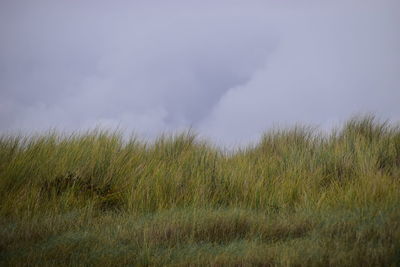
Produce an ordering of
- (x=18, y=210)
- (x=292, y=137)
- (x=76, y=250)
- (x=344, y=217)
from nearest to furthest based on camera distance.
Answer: (x=76, y=250), (x=344, y=217), (x=18, y=210), (x=292, y=137)

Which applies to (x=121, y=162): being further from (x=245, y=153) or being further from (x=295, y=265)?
(x=295, y=265)

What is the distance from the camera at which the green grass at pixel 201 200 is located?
4.10 m

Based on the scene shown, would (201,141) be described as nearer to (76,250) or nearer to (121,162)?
(121,162)

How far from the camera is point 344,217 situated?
4.93 m

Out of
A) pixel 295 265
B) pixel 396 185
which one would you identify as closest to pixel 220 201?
pixel 396 185

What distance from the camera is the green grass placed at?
13.4ft

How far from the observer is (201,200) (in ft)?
20.6

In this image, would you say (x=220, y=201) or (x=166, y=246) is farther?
(x=220, y=201)

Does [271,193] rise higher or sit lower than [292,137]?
lower

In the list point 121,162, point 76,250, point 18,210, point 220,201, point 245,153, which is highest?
point 245,153

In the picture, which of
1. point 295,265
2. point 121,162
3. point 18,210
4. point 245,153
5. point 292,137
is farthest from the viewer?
point 292,137

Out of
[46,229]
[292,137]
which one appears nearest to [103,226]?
[46,229]

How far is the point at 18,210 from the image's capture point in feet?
19.1

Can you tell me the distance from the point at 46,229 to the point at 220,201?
8.15ft
